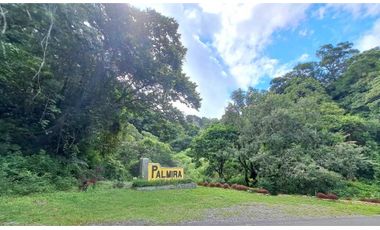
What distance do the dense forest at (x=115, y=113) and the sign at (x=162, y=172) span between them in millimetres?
2834

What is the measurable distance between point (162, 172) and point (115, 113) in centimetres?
398

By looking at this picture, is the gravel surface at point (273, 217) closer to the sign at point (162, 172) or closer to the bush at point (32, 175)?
the sign at point (162, 172)

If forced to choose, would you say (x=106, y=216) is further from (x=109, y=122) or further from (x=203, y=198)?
(x=109, y=122)

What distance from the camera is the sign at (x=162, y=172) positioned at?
1289 centimetres

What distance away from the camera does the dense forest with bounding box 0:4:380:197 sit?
11562 mm

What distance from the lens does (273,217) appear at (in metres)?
7.95

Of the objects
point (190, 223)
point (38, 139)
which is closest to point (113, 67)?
point (38, 139)

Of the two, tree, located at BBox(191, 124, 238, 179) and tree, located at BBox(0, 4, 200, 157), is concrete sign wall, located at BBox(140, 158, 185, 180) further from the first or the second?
tree, located at BBox(191, 124, 238, 179)

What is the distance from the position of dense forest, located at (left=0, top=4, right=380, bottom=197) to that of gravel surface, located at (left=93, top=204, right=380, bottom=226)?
5.82m

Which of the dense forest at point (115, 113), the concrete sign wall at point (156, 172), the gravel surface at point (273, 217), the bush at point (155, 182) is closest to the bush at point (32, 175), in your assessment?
the dense forest at point (115, 113)

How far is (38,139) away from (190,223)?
33.1 feet

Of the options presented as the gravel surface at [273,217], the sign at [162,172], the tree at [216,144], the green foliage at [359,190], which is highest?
the tree at [216,144]

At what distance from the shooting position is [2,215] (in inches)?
262

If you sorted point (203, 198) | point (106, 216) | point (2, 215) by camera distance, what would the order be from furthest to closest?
point (203, 198) < point (106, 216) < point (2, 215)
